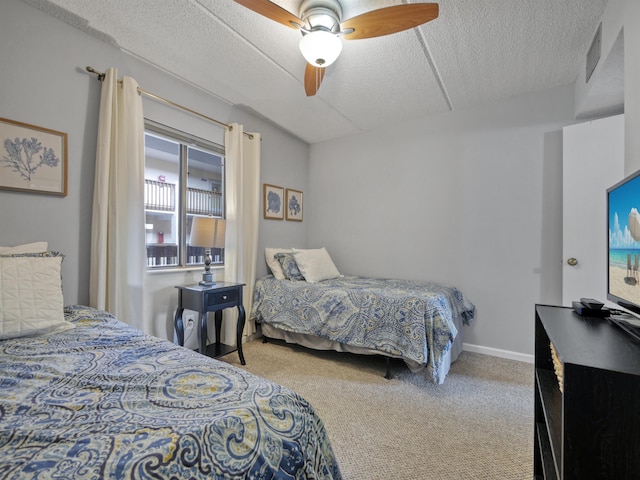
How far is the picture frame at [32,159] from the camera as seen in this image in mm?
1708

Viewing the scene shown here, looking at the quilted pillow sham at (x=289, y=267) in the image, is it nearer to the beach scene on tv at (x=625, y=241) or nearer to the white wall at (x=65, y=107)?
the white wall at (x=65, y=107)

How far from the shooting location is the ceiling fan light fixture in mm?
1738

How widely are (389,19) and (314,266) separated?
231cm

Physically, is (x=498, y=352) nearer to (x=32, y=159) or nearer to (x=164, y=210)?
(x=164, y=210)

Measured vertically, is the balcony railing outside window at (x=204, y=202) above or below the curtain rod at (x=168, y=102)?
below

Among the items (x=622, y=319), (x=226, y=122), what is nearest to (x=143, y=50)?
(x=226, y=122)

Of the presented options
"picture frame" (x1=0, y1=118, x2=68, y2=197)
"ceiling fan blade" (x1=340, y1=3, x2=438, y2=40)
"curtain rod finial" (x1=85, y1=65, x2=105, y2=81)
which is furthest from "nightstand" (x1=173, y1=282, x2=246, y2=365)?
"ceiling fan blade" (x1=340, y1=3, x2=438, y2=40)

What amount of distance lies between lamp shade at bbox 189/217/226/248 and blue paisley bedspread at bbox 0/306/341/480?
1.42 m

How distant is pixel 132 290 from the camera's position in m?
2.17

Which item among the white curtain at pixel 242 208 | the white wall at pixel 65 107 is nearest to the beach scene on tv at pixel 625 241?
the white curtain at pixel 242 208

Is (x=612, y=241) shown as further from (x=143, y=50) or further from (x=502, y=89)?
(x=143, y=50)

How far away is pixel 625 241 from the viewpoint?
113cm

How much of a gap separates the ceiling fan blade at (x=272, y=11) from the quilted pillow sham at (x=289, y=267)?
2.21 m

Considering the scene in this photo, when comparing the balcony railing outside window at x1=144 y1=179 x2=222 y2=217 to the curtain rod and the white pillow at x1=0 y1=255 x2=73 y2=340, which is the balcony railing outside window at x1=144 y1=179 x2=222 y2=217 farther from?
the white pillow at x1=0 y1=255 x2=73 y2=340
